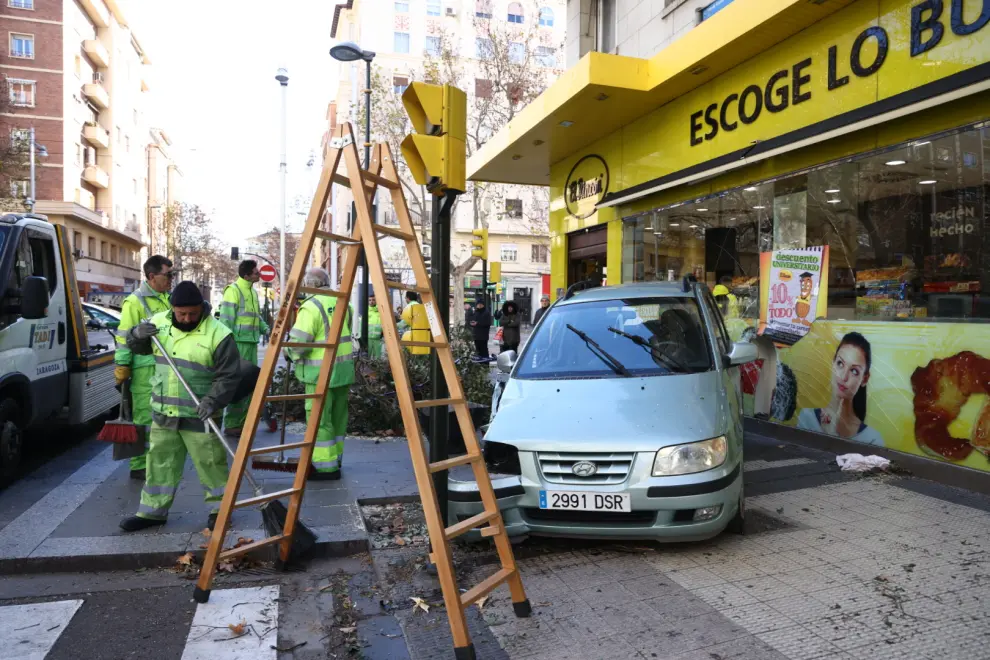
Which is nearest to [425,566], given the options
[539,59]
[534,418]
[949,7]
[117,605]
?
[534,418]

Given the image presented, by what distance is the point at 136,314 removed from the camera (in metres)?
5.95

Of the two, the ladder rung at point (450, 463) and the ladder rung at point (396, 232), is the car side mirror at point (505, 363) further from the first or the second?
the ladder rung at point (450, 463)

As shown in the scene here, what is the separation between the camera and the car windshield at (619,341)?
4984 millimetres

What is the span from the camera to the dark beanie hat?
455 centimetres

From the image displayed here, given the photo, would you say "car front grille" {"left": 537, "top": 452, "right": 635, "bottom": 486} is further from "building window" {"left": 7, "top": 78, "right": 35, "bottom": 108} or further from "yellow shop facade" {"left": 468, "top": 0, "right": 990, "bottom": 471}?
"building window" {"left": 7, "top": 78, "right": 35, "bottom": 108}

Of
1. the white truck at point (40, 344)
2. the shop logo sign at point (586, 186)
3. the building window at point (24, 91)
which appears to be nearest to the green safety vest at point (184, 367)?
the white truck at point (40, 344)

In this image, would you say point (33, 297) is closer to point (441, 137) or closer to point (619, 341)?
point (441, 137)

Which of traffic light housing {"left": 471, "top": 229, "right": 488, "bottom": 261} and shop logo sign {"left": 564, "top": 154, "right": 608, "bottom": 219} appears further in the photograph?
traffic light housing {"left": 471, "top": 229, "right": 488, "bottom": 261}

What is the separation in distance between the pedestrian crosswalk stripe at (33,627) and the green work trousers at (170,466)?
3.18 feet

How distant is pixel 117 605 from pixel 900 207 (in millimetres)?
7530

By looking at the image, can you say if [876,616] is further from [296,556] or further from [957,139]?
[957,139]

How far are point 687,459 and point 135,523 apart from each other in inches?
144

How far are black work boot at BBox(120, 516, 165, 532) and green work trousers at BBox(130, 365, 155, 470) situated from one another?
4.63ft

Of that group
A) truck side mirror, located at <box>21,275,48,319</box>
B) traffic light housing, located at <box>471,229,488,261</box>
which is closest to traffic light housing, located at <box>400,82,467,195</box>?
truck side mirror, located at <box>21,275,48,319</box>
